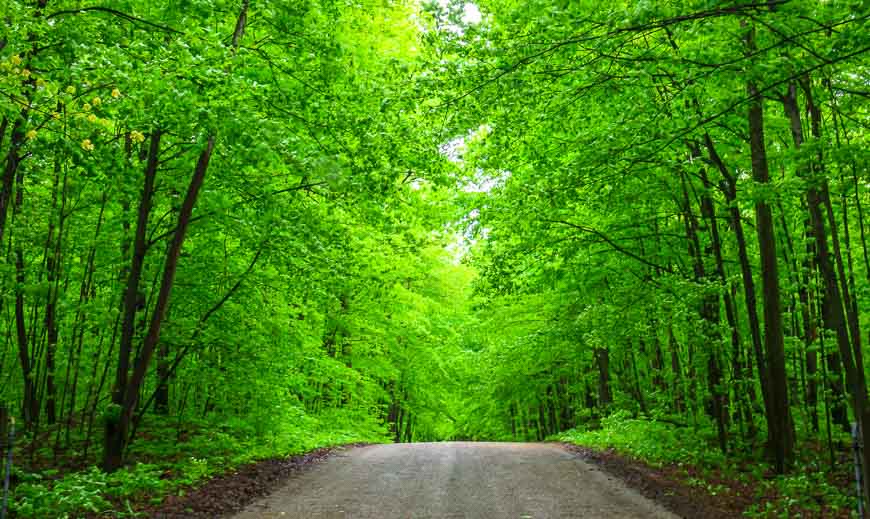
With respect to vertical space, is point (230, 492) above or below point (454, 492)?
above

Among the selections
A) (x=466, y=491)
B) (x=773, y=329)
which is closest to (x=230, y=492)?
(x=466, y=491)

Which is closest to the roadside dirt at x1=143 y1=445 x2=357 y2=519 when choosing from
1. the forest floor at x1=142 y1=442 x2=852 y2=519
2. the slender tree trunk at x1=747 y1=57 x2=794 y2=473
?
the forest floor at x1=142 y1=442 x2=852 y2=519

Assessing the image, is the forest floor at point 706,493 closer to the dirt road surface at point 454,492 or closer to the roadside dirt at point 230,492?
the dirt road surface at point 454,492

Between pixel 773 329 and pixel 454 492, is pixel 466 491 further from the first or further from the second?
pixel 773 329

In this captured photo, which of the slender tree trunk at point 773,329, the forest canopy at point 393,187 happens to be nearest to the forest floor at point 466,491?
the slender tree trunk at point 773,329

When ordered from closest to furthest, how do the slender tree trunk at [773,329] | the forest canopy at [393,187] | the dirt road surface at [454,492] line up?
1. the forest canopy at [393,187]
2. the dirt road surface at [454,492]
3. the slender tree trunk at [773,329]

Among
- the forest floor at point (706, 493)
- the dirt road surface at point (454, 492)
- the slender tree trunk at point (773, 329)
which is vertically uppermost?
the slender tree trunk at point (773, 329)

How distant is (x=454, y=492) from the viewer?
9.54 m

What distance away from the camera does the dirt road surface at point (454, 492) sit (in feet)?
26.5

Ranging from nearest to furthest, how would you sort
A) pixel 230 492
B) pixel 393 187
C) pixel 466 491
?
pixel 230 492, pixel 393 187, pixel 466 491

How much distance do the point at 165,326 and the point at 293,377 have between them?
3483 millimetres

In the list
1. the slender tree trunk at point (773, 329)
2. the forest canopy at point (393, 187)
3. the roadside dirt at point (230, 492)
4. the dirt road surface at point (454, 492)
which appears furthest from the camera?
the slender tree trunk at point (773, 329)

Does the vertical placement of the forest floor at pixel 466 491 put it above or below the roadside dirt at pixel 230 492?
below

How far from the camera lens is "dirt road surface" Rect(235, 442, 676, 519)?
808 centimetres
